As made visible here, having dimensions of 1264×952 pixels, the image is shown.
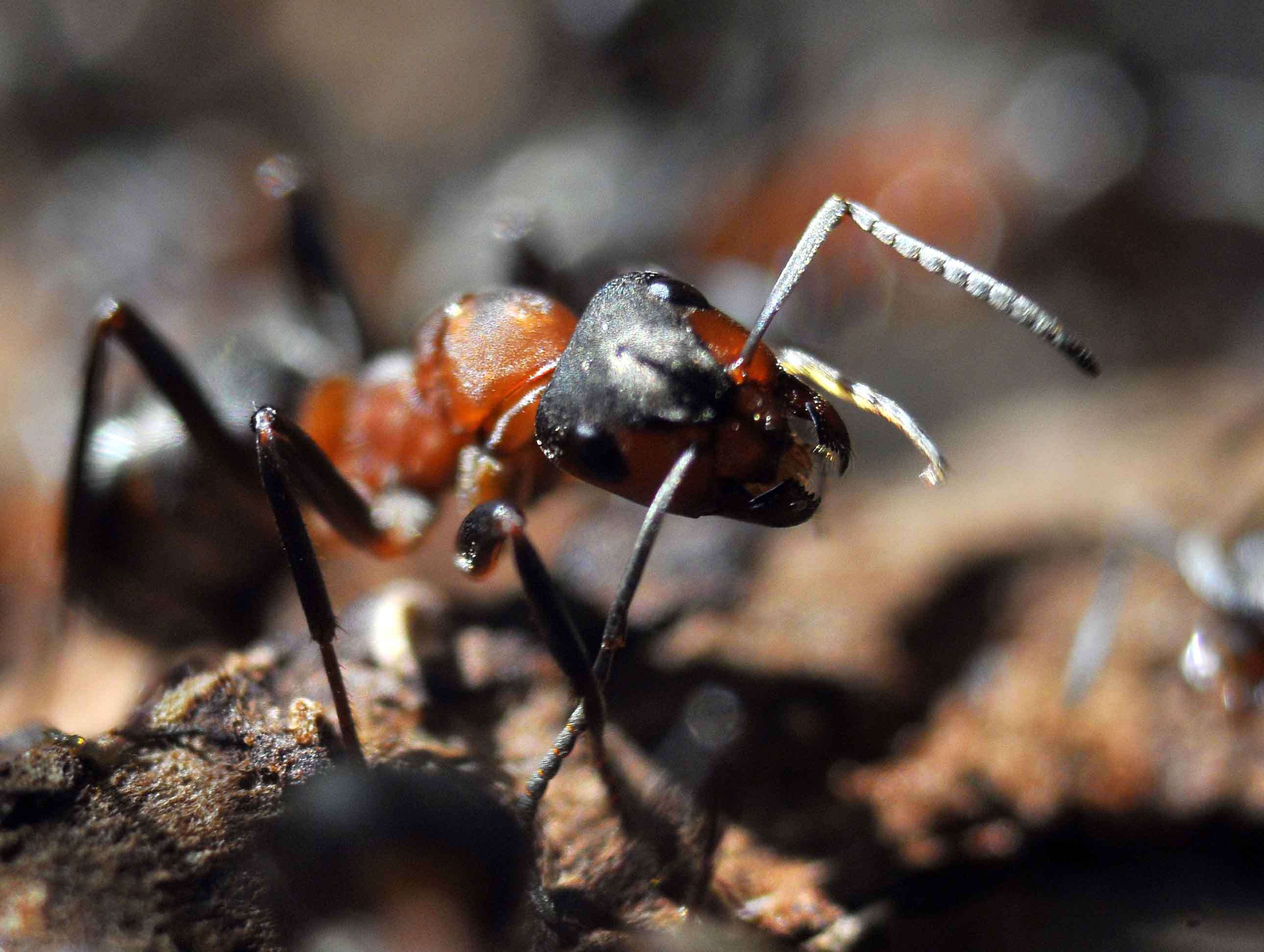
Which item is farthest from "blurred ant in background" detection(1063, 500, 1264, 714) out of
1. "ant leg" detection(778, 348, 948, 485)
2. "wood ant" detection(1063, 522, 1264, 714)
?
"ant leg" detection(778, 348, 948, 485)

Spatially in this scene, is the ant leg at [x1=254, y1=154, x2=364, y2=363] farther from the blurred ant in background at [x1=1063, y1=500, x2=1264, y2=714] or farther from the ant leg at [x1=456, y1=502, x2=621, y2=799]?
the blurred ant in background at [x1=1063, y1=500, x2=1264, y2=714]

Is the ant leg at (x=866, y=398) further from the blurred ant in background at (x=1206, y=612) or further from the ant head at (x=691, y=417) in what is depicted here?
the blurred ant in background at (x=1206, y=612)

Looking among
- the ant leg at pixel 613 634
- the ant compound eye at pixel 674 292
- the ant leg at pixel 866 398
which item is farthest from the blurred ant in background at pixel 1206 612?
the ant compound eye at pixel 674 292

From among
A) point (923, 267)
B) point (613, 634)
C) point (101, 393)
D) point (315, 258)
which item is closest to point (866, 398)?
point (923, 267)

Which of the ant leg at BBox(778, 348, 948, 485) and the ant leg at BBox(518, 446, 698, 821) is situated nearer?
the ant leg at BBox(518, 446, 698, 821)

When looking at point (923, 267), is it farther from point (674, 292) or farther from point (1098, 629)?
point (1098, 629)

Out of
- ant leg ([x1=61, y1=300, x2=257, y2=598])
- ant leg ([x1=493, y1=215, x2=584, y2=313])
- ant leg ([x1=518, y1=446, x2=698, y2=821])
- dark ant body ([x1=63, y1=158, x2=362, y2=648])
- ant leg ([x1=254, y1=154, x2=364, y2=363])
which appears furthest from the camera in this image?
ant leg ([x1=254, y1=154, x2=364, y2=363])

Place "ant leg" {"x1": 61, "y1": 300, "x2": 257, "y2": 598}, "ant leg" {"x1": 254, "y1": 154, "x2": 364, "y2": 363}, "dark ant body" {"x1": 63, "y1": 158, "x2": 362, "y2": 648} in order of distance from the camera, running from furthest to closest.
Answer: "ant leg" {"x1": 254, "y1": 154, "x2": 364, "y2": 363}
"dark ant body" {"x1": 63, "y1": 158, "x2": 362, "y2": 648}
"ant leg" {"x1": 61, "y1": 300, "x2": 257, "y2": 598}
